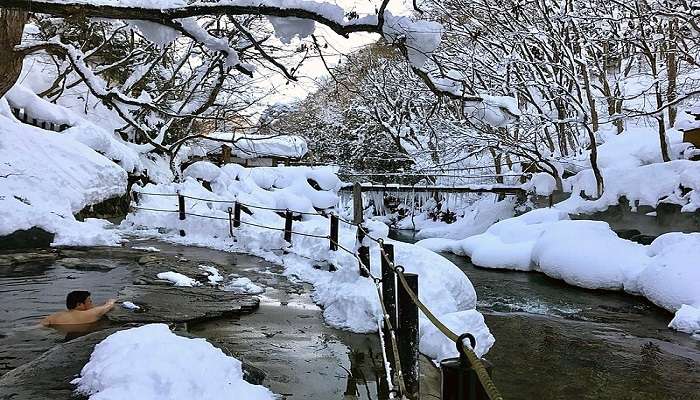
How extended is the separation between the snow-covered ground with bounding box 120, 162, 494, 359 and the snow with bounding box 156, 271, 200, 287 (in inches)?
27.7

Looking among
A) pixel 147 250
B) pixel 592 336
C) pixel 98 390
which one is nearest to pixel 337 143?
pixel 147 250

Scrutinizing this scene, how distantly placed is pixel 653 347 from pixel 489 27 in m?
15.8

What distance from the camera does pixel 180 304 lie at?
7.21m

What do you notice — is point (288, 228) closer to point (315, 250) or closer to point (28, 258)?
point (315, 250)

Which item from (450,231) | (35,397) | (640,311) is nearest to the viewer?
(35,397)

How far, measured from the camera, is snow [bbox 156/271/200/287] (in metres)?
8.69

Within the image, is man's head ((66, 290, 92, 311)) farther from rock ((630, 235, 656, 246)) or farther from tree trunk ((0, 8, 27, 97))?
rock ((630, 235, 656, 246))

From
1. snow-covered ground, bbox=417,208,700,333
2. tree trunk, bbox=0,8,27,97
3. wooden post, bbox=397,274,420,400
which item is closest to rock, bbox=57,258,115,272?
tree trunk, bbox=0,8,27,97

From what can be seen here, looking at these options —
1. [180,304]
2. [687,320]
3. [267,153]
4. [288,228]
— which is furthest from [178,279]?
[267,153]

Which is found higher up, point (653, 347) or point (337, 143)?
point (337, 143)

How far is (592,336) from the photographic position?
905 cm

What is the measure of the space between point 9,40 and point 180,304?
376 centimetres

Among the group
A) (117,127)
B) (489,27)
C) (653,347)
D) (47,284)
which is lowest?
(653,347)

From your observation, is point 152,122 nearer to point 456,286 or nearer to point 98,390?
point 456,286
